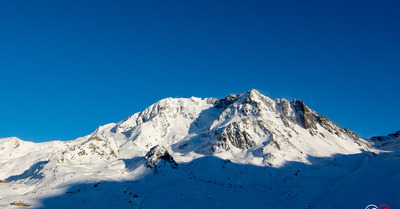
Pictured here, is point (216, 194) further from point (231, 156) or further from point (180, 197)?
point (231, 156)

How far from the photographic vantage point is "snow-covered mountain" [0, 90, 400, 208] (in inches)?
2162

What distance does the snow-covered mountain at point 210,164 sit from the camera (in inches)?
2162

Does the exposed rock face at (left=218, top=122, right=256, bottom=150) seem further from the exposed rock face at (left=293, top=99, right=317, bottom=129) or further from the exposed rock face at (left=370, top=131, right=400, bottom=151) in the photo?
the exposed rock face at (left=370, top=131, right=400, bottom=151)

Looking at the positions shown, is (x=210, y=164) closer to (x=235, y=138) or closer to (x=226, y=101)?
→ (x=235, y=138)

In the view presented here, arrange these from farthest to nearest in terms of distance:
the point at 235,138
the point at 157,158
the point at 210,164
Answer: the point at 235,138
the point at 210,164
the point at 157,158

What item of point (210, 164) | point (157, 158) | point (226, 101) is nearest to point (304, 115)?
point (226, 101)

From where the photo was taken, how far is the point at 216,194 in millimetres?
61719

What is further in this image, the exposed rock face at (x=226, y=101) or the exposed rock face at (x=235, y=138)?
the exposed rock face at (x=226, y=101)

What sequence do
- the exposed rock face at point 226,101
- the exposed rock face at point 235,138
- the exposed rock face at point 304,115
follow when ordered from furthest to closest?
1. the exposed rock face at point 226,101
2. the exposed rock face at point 304,115
3. the exposed rock face at point 235,138

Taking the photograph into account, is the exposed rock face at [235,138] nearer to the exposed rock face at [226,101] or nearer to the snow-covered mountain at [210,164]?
the snow-covered mountain at [210,164]

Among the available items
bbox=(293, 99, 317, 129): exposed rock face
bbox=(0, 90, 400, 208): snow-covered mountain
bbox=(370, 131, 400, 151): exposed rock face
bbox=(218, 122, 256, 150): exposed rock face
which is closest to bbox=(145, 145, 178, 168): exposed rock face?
bbox=(0, 90, 400, 208): snow-covered mountain

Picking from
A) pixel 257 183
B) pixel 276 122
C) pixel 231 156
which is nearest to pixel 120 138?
pixel 231 156

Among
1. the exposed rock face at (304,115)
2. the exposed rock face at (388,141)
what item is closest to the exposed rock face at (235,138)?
the exposed rock face at (304,115)

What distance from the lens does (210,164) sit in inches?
3499
